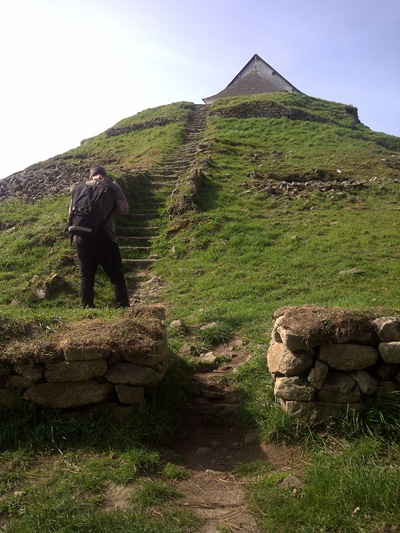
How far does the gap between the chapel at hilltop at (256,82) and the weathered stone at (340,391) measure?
42475mm

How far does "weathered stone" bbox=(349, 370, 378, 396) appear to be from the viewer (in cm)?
442

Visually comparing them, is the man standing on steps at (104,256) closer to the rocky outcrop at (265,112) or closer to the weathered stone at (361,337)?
the weathered stone at (361,337)

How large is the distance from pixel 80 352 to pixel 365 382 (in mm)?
2764

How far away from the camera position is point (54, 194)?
1791 cm

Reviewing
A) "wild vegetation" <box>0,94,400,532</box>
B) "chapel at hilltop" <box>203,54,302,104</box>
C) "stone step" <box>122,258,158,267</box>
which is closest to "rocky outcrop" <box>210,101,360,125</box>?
"wild vegetation" <box>0,94,400,532</box>

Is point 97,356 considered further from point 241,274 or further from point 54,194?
point 54,194

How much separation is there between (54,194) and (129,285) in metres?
8.88

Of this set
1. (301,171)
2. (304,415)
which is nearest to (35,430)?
(304,415)

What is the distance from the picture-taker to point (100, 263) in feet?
23.5

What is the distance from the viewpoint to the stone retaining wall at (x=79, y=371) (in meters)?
4.55

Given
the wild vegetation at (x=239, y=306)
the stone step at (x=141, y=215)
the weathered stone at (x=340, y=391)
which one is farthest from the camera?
the stone step at (x=141, y=215)

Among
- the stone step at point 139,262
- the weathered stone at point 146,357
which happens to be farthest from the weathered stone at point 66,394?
the stone step at point 139,262

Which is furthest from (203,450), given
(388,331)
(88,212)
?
(88,212)

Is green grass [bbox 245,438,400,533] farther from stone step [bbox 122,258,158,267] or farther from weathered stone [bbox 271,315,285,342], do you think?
stone step [bbox 122,258,158,267]
